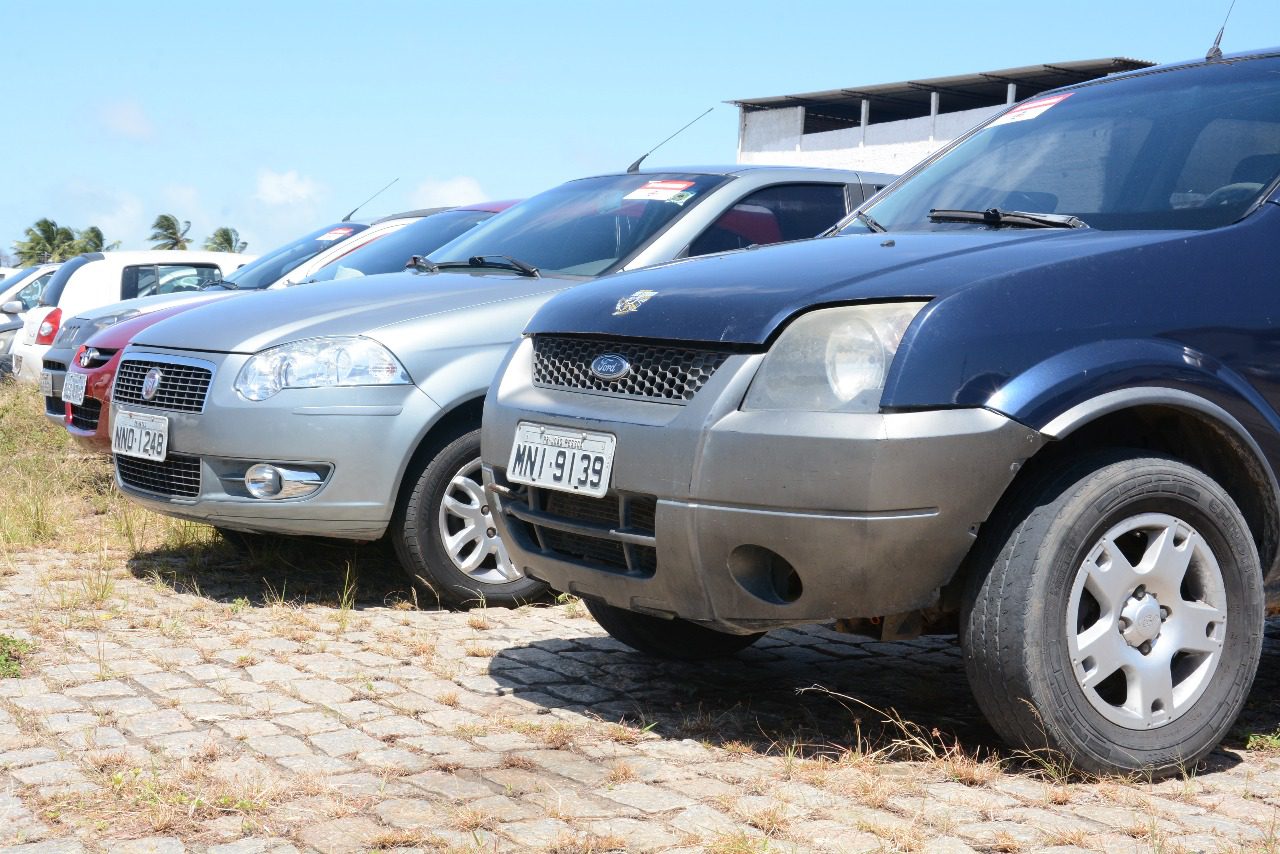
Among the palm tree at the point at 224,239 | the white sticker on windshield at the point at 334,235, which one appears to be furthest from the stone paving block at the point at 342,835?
the palm tree at the point at 224,239

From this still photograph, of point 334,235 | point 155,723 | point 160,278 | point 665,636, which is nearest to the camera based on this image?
point 155,723

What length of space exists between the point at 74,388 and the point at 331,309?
265cm

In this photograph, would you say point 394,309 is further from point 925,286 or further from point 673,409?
point 925,286

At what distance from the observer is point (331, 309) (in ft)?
19.2

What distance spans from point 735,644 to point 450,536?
54.5 inches

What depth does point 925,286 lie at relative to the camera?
3.60 m

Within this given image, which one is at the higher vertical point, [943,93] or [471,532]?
[943,93]

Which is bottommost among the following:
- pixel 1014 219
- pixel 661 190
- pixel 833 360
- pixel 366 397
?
pixel 366 397

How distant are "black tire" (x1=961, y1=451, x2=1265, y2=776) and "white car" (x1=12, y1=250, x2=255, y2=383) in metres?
10.3

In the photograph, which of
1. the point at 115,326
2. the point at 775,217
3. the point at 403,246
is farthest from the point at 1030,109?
the point at 115,326

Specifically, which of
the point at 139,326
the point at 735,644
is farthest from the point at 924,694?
the point at 139,326

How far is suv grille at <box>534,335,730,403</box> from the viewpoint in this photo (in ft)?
12.3

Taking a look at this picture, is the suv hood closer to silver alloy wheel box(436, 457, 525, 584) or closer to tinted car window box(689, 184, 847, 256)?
silver alloy wheel box(436, 457, 525, 584)

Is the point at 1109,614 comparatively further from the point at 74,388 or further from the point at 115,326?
the point at 115,326
